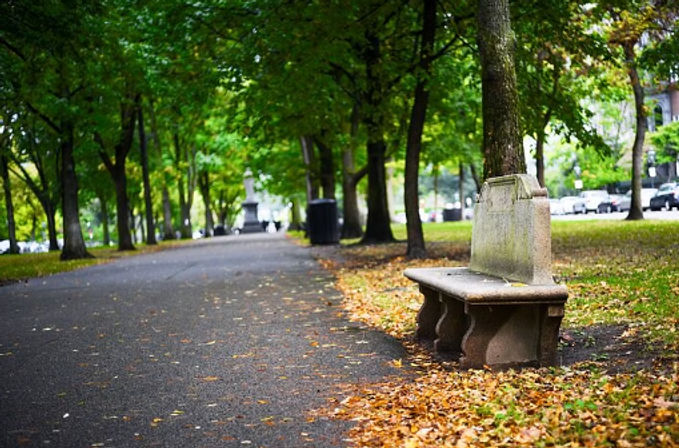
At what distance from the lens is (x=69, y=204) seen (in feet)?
88.4

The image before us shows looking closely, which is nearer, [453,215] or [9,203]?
[9,203]

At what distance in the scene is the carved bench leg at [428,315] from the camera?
25.4ft

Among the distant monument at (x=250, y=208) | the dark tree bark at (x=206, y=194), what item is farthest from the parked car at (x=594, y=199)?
the dark tree bark at (x=206, y=194)

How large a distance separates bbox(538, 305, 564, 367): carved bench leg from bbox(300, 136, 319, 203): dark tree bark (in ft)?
92.7

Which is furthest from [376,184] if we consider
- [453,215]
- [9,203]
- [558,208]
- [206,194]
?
[453,215]

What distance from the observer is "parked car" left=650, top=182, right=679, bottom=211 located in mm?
42656

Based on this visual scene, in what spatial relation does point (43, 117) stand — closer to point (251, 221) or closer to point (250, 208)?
point (250, 208)

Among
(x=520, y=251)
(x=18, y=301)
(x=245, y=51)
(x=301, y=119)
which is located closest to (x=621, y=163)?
(x=301, y=119)

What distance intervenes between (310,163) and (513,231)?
2778 cm

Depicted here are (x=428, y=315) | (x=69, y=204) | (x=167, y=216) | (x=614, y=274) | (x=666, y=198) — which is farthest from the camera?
→ (x=167, y=216)

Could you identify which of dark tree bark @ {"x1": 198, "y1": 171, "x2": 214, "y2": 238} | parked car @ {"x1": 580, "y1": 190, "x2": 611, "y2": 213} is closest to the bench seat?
parked car @ {"x1": 580, "y1": 190, "x2": 611, "y2": 213}

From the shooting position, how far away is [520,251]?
6.26 meters

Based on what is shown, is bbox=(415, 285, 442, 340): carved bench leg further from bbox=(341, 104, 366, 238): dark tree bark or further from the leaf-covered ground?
bbox=(341, 104, 366, 238): dark tree bark

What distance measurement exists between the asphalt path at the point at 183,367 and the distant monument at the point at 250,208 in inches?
1931
